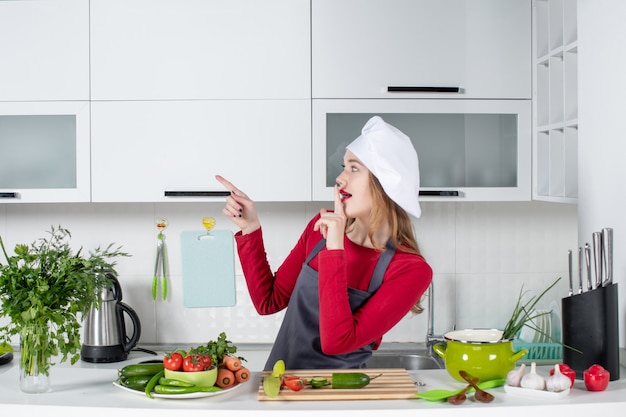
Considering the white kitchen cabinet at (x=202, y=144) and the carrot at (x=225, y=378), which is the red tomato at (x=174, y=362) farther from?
the white kitchen cabinet at (x=202, y=144)

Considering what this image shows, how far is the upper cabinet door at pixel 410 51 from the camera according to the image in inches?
107

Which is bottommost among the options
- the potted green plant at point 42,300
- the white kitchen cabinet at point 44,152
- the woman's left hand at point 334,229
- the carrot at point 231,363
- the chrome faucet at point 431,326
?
the chrome faucet at point 431,326

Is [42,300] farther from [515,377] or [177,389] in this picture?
[515,377]

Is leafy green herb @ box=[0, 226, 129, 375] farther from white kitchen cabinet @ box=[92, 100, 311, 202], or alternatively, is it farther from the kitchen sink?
the kitchen sink

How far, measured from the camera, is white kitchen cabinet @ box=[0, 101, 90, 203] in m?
2.73

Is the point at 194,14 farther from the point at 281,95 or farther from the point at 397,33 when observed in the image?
the point at 397,33

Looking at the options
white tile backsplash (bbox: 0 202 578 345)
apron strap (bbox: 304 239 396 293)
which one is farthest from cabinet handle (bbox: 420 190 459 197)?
apron strap (bbox: 304 239 396 293)

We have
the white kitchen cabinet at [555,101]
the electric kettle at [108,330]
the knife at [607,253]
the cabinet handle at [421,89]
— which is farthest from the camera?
the electric kettle at [108,330]

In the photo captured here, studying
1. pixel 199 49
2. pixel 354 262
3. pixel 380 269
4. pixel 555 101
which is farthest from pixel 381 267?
pixel 199 49

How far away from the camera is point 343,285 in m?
1.83

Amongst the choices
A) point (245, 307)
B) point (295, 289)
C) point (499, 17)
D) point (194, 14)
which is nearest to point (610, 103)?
point (499, 17)

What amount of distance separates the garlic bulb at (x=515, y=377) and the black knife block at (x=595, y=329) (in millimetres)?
253

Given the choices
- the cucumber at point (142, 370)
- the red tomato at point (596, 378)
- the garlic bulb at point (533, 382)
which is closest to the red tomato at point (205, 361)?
the cucumber at point (142, 370)

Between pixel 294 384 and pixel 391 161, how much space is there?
61 cm
